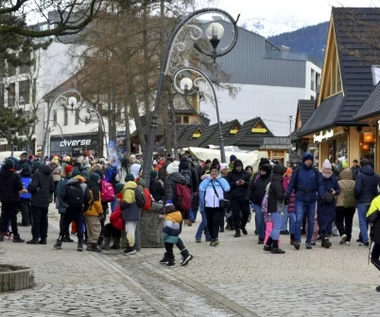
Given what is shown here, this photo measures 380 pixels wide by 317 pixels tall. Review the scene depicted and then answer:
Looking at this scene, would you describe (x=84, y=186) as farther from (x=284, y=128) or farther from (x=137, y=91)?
(x=284, y=128)

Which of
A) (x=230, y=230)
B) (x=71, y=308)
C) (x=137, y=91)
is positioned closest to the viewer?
(x=71, y=308)

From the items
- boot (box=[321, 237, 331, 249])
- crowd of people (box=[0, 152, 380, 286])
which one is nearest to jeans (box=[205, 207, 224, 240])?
crowd of people (box=[0, 152, 380, 286])

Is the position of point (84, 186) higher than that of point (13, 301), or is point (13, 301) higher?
point (84, 186)

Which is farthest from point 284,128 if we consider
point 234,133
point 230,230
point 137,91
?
point 230,230

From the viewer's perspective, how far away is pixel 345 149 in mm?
38844

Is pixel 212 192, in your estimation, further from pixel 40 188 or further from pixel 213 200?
pixel 40 188

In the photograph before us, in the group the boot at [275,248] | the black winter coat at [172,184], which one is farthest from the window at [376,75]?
the boot at [275,248]

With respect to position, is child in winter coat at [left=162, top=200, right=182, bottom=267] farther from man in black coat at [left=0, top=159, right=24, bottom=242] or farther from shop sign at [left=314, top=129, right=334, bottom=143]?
shop sign at [left=314, top=129, right=334, bottom=143]

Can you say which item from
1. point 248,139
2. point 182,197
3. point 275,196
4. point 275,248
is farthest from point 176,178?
point 248,139

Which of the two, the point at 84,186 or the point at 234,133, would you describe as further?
the point at 234,133

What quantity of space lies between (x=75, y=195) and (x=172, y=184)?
2.39 meters

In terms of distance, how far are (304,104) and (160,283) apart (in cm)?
4500

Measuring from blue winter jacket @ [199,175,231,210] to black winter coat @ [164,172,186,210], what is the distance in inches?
23.9

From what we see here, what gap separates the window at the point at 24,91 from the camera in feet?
259
